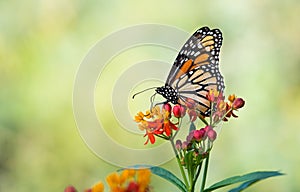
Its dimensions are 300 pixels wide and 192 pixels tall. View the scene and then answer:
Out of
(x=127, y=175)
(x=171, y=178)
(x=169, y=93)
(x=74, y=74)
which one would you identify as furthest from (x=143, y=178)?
(x=74, y=74)

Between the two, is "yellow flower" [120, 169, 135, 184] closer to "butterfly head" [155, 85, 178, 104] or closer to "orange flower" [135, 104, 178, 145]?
"orange flower" [135, 104, 178, 145]

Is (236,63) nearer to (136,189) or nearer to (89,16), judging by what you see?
(89,16)

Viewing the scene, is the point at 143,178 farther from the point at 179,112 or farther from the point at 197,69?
the point at 197,69

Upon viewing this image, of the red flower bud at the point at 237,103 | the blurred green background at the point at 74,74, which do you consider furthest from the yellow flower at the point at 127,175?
the blurred green background at the point at 74,74

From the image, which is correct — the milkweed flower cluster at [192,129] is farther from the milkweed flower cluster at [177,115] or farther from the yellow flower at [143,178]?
the yellow flower at [143,178]

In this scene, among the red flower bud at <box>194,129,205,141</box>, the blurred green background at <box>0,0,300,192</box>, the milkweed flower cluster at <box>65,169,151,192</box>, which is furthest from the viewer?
the blurred green background at <box>0,0,300,192</box>

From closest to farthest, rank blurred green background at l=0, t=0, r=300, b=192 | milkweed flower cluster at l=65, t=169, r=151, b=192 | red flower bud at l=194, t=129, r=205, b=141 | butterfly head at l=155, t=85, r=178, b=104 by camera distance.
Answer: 1. milkweed flower cluster at l=65, t=169, r=151, b=192
2. red flower bud at l=194, t=129, r=205, b=141
3. butterfly head at l=155, t=85, r=178, b=104
4. blurred green background at l=0, t=0, r=300, b=192

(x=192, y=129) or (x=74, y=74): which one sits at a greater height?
(x=74, y=74)

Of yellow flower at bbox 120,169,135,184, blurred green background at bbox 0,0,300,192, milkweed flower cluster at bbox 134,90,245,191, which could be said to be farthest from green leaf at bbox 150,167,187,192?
blurred green background at bbox 0,0,300,192

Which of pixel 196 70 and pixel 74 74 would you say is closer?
pixel 196 70
